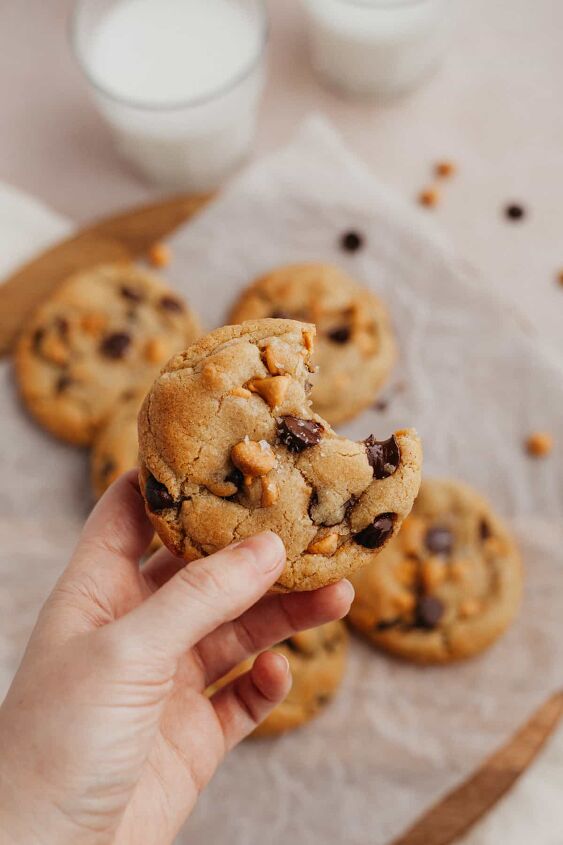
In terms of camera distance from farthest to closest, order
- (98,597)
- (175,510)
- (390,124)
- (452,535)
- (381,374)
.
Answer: (390,124) < (381,374) < (452,535) < (98,597) < (175,510)

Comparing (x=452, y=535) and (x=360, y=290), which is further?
(x=360, y=290)

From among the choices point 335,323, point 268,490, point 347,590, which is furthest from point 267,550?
point 335,323

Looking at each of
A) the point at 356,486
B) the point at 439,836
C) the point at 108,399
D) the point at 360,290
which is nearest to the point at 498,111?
Result: the point at 360,290

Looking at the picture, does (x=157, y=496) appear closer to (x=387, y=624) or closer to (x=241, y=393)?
(x=241, y=393)

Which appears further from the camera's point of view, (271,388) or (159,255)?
(159,255)

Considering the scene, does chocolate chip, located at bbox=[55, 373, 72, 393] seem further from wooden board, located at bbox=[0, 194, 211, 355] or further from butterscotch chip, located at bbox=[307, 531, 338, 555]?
butterscotch chip, located at bbox=[307, 531, 338, 555]

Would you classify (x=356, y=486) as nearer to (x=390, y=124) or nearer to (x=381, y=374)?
(x=381, y=374)

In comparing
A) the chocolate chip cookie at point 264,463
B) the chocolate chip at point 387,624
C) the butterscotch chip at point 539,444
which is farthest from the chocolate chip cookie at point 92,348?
the chocolate chip cookie at point 264,463
